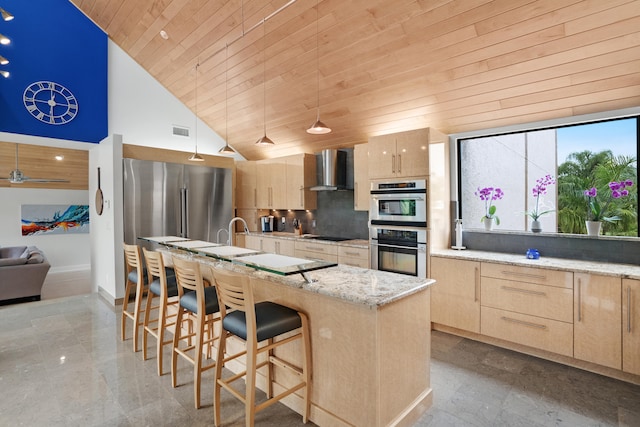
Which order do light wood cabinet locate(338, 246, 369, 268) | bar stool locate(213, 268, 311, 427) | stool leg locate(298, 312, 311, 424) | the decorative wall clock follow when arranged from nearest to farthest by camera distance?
1. bar stool locate(213, 268, 311, 427)
2. stool leg locate(298, 312, 311, 424)
3. light wood cabinet locate(338, 246, 369, 268)
4. the decorative wall clock

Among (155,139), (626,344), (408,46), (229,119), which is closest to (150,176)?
(155,139)

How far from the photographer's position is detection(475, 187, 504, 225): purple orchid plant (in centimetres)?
386

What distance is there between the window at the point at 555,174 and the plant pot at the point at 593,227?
10 centimetres

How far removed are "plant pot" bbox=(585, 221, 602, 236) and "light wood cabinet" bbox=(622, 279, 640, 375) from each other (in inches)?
29.1

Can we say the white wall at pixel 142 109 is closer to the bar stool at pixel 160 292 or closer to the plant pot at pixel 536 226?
the bar stool at pixel 160 292

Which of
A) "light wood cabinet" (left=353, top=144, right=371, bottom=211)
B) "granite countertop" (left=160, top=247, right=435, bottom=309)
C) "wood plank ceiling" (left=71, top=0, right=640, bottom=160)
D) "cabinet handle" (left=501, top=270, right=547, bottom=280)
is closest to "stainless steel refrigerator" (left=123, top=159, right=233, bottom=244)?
"wood plank ceiling" (left=71, top=0, right=640, bottom=160)

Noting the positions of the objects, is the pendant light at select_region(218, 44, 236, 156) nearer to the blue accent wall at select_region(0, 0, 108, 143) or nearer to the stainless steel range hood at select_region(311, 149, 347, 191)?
the stainless steel range hood at select_region(311, 149, 347, 191)

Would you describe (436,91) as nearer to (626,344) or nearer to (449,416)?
(626,344)

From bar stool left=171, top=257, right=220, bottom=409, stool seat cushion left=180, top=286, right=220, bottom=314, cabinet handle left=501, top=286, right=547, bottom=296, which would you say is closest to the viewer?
bar stool left=171, top=257, right=220, bottom=409

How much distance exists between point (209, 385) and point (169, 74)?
475cm

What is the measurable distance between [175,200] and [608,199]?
18.0ft

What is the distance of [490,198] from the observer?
3939mm

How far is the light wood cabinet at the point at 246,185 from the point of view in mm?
6102

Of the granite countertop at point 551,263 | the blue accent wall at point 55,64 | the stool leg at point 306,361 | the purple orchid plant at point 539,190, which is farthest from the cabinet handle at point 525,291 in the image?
the blue accent wall at point 55,64
